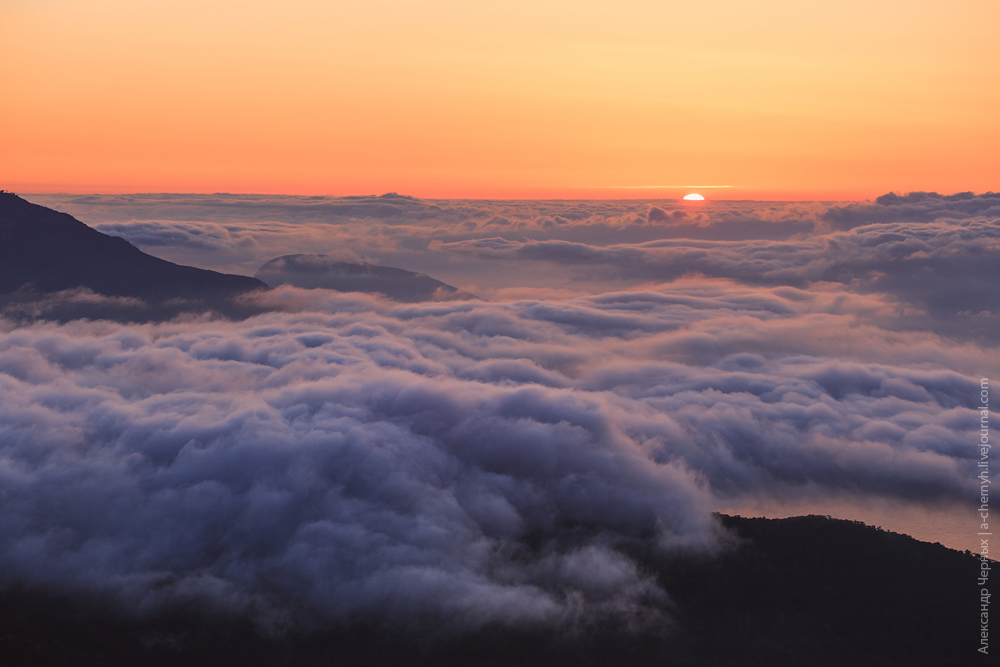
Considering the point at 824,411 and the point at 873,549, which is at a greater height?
the point at 824,411

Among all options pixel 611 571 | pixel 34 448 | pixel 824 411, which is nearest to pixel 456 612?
pixel 611 571

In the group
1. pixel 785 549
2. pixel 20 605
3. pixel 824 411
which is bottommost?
pixel 20 605

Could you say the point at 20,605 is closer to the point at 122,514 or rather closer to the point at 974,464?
the point at 122,514

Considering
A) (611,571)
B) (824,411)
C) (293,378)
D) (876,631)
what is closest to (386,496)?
Result: (611,571)

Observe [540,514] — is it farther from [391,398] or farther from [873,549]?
[873,549]

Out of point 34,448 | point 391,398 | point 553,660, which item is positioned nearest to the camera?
point 553,660

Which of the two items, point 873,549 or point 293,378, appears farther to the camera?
point 293,378

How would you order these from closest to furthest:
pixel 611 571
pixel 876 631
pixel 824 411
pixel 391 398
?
pixel 876 631 → pixel 611 571 → pixel 391 398 → pixel 824 411
